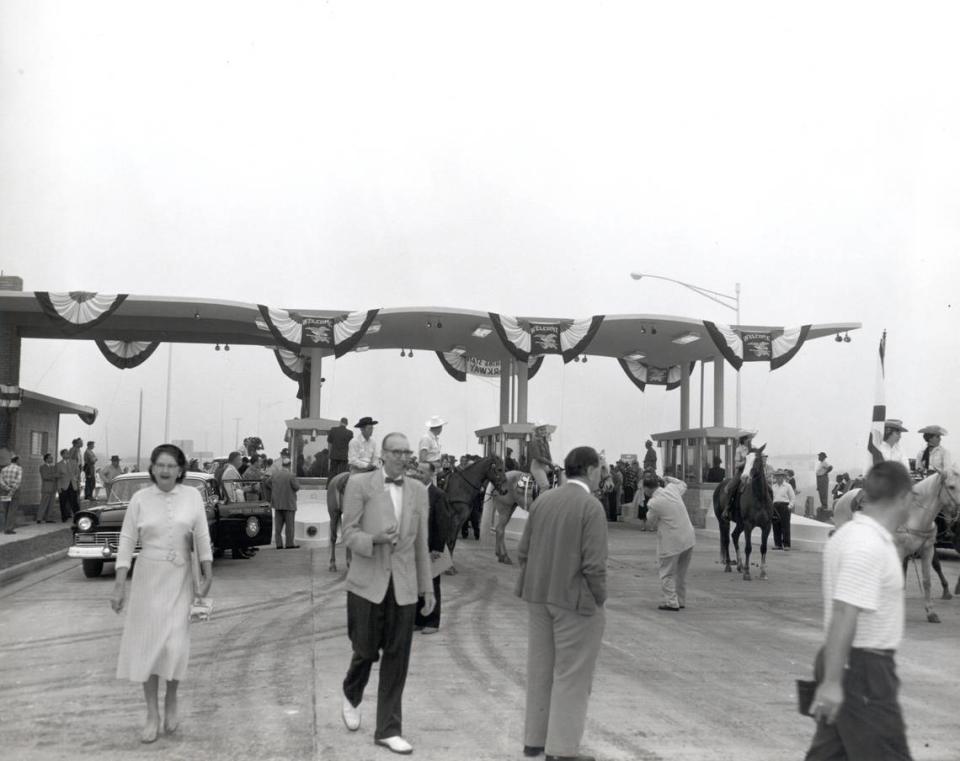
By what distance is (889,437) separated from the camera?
46.6 ft

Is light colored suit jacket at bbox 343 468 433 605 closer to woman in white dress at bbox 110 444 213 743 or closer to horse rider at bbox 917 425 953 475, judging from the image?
woman in white dress at bbox 110 444 213 743

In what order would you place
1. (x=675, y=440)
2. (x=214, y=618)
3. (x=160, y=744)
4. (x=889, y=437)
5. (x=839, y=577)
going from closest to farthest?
(x=839, y=577)
(x=160, y=744)
(x=214, y=618)
(x=889, y=437)
(x=675, y=440)

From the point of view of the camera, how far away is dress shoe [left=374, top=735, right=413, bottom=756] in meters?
6.16

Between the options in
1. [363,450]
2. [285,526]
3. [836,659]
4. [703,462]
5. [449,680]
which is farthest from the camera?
[703,462]

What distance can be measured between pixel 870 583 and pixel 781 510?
19.5m

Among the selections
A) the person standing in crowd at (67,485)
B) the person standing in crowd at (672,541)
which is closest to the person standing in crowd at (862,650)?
the person standing in crowd at (672,541)

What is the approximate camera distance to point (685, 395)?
109 ft

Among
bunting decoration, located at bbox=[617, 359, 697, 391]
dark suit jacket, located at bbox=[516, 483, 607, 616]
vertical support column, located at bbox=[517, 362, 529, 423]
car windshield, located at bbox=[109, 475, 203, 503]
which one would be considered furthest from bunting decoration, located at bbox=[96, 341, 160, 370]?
dark suit jacket, located at bbox=[516, 483, 607, 616]

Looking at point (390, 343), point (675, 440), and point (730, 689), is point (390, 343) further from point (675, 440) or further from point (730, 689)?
point (730, 689)

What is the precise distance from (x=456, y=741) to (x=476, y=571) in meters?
10.7

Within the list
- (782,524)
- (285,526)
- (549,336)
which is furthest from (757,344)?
(285,526)

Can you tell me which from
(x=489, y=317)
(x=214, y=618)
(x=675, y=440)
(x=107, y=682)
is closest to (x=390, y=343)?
(x=489, y=317)

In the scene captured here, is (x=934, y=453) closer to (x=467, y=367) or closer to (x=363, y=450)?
(x=363, y=450)

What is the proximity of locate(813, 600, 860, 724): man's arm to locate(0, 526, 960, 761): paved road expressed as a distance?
236cm
